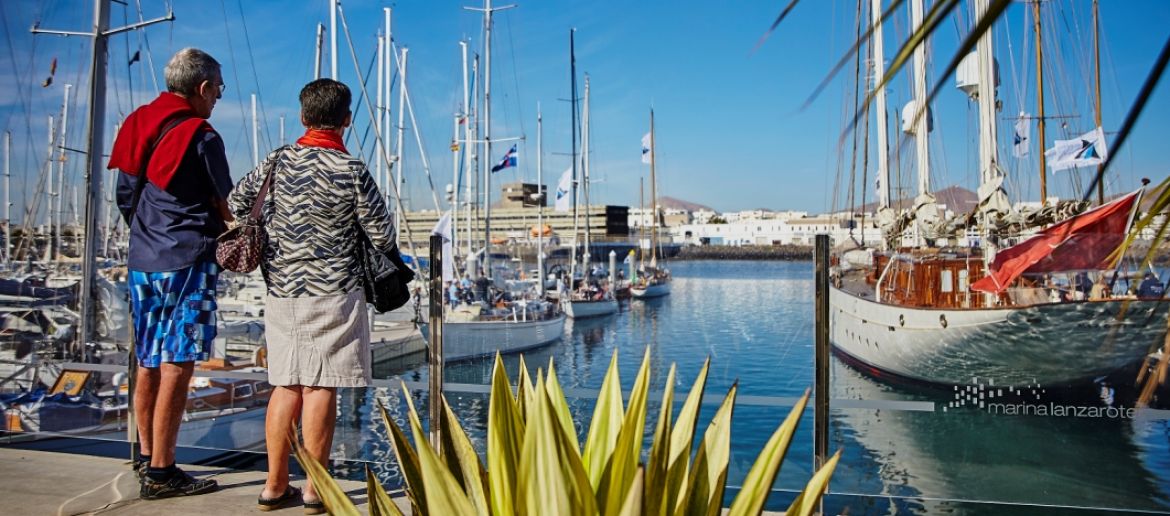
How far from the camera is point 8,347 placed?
405cm

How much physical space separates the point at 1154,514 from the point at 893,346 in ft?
11.1

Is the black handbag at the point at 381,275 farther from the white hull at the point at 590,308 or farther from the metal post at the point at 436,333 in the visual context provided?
the white hull at the point at 590,308

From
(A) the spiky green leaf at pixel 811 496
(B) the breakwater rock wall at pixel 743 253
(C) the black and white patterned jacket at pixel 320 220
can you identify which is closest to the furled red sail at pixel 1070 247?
(A) the spiky green leaf at pixel 811 496

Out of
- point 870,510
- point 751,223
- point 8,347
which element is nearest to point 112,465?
point 8,347

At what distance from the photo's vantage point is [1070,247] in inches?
137

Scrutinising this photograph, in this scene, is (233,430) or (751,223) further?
(751,223)

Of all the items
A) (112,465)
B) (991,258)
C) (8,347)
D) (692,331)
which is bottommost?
(692,331)

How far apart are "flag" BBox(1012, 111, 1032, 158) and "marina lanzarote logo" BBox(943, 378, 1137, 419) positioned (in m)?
17.7

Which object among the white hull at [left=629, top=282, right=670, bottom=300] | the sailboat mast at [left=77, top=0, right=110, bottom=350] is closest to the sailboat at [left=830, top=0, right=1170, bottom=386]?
the sailboat mast at [left=77, top=0, right=110, bottom=350]

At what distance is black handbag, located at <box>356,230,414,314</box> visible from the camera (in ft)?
8.55

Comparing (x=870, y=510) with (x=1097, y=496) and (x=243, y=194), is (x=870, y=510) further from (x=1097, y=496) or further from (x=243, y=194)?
(x=243, y=194)

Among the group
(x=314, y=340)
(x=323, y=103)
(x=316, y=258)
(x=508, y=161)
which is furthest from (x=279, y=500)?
(x=508, y=161)

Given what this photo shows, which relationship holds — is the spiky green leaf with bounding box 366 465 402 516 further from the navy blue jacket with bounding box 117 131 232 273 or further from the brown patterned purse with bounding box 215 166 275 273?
the navy blue jacket with bounding box 117 131 232 273

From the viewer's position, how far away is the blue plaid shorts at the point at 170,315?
281 centimetres
